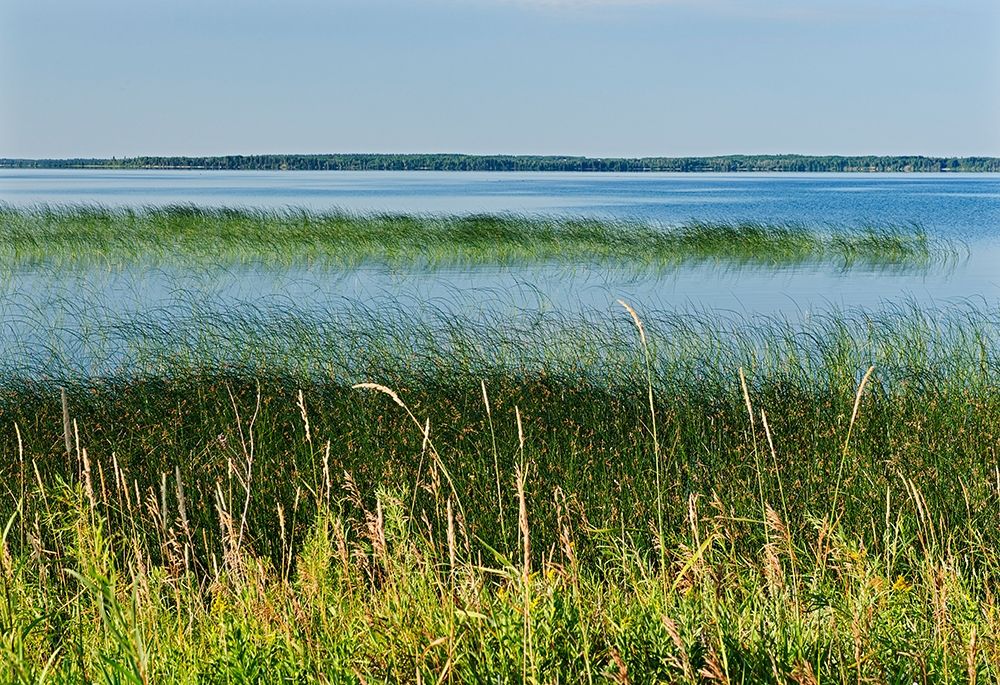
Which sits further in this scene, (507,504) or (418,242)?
(418,242)

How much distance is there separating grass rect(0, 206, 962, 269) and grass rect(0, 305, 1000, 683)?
521 inches

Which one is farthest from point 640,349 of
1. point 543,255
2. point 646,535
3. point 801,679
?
point 543,255

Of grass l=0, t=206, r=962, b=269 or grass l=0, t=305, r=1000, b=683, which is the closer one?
grass l=0, t=305, r=1000, b=683

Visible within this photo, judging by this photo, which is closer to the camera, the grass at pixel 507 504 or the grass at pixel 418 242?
the grass at pixel 507 504

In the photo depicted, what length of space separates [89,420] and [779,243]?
72.4ft

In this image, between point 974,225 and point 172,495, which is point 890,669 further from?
point 974,225

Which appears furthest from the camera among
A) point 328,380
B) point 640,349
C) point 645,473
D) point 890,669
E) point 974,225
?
point 974,225

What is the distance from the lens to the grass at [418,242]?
23906 millimetres

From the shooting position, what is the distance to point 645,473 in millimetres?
6168

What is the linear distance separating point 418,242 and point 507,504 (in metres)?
20.6

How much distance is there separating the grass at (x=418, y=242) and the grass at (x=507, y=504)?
13.2m

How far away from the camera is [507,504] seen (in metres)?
5.62

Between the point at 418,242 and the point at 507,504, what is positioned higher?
the point at 507,504

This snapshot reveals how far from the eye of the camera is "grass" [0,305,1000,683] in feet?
9.18
